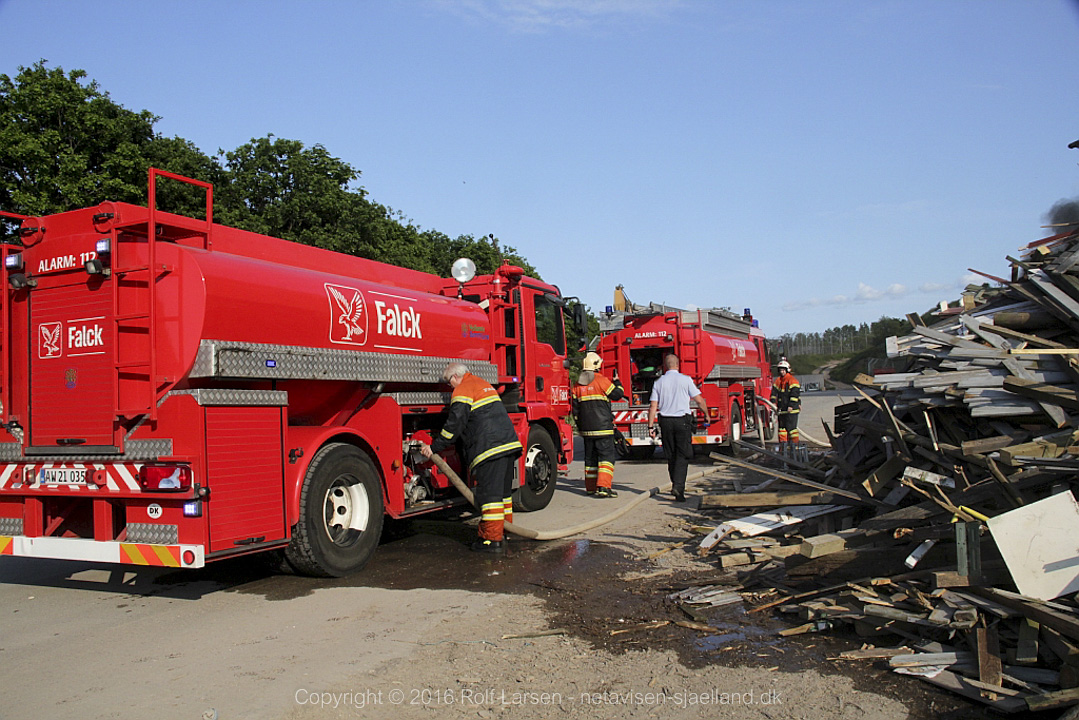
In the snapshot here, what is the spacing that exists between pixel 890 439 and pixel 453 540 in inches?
168

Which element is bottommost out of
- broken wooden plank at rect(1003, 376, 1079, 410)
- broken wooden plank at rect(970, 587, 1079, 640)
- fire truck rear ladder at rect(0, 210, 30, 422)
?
broken wooden plank at rect(970, 587, 1079, 640)

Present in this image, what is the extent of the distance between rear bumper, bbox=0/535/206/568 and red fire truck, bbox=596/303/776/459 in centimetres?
1029

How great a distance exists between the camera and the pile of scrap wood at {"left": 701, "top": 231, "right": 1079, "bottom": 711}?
378 cm

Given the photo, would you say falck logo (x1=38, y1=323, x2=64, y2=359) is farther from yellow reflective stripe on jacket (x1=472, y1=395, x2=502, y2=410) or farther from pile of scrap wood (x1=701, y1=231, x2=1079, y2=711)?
pile of scrap wood (x1=701, y1=231, x2=1079, y2=711)

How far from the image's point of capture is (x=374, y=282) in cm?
758

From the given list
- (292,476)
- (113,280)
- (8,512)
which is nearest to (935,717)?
(292,476)

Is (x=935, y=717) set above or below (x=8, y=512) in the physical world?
below

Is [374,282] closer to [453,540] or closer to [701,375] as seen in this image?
[453,540]

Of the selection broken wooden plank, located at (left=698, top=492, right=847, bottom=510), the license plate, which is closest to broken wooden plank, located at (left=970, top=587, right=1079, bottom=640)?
broken wooden plank, located at (left=698, top=492, right=847, bottom=510)

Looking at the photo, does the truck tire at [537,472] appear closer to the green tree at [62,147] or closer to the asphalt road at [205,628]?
the asphalt road at [205,628]

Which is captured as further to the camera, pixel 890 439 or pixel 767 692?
pixel 890 439

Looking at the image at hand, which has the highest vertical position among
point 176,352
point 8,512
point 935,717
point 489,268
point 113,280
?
point 489,268

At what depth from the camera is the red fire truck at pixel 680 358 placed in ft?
49.1

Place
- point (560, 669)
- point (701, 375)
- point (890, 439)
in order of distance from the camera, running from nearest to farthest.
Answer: point (560, 669), point (890, 439), point (701, 375)
